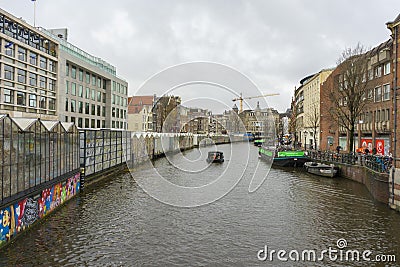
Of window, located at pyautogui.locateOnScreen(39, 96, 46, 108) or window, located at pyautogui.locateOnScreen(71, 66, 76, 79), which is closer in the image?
window, located at pyautogui.locateOnScreen(39, 96, 46, 108)

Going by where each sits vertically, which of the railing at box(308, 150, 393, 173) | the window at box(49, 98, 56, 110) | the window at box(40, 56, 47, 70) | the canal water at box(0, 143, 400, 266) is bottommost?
the canal water at box(0, 143, 400, 266)

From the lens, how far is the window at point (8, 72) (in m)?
43.7

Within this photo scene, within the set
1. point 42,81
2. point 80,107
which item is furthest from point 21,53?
point 80,107

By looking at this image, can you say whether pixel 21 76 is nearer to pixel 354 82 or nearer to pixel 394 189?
pixel 354 82

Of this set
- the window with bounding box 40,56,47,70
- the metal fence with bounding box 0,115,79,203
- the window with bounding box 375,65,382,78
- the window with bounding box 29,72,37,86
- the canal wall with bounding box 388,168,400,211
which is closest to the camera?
the metal fence with bounding box 0,115,79,203

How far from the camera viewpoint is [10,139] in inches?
582

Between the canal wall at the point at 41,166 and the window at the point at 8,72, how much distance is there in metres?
18.0

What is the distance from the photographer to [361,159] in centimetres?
3297

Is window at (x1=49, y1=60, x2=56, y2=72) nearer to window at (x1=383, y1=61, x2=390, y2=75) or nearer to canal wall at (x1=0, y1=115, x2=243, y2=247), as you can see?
canal wall at (x1=0, y1=115, x2=243, y2=247)

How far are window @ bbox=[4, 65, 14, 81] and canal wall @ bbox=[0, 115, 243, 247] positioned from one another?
18.0 metres

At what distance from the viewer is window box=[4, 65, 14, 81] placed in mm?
43709

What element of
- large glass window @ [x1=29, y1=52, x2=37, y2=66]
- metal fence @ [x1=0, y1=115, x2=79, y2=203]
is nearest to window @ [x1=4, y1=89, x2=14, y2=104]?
large glass window @ [x1=29, y1=52, x2=37, y2=66]

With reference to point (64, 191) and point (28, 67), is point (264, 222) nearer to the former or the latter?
point (64, 191)

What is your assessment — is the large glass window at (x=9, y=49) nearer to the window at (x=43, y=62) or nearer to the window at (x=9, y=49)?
the window at (x=9, y=49)
